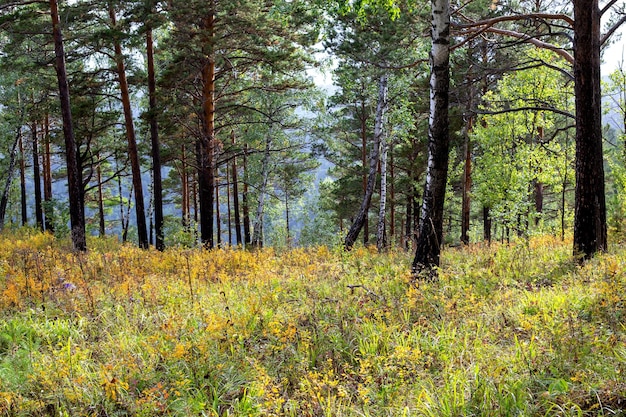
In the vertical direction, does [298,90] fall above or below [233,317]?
above

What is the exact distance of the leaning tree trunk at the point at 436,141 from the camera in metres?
6.19

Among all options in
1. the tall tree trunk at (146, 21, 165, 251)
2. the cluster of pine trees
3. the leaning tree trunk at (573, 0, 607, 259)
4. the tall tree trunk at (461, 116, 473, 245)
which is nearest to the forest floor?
the leaning tree trunk at (573, 0, 607, 259)

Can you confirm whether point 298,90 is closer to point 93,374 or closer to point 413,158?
point 413,158

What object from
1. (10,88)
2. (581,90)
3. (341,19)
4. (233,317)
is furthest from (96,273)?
(10,88)

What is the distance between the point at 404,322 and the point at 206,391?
2270 millimetres

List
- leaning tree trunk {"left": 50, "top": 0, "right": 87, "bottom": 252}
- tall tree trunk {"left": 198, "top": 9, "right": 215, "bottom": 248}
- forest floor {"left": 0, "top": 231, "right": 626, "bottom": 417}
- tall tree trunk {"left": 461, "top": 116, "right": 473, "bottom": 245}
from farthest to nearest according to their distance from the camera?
tall tree trunk {"left": 461, "top": 116, "right": 473, "bottom": 245} < tall tree trunk {"left": 198, "top": 9, "right": 215, "bottom": 248} < leaning tree trunk {"left": 50, "top": 0, "right": 87, "bottom": 252} < forest floor {"left": 0, "top": 231, "right": 626, "bottom": 417}

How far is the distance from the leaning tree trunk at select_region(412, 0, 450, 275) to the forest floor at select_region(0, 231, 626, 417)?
477 millimetres

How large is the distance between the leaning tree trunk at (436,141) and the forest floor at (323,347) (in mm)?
477

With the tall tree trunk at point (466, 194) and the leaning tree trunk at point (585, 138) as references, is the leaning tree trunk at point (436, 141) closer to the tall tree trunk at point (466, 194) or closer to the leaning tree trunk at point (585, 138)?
the leaning tree trunk at point (585, 138)

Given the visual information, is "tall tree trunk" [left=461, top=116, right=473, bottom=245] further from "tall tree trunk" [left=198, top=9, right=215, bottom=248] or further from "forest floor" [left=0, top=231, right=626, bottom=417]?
"forest floor" [left=0, top=231, right=626, bottom=417]

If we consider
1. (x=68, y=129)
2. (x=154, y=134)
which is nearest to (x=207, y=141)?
(x=154, y=134)

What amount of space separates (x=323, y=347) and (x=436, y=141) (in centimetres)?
373

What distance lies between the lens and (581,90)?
6.82 meters

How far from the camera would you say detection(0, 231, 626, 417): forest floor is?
10.2 ft
